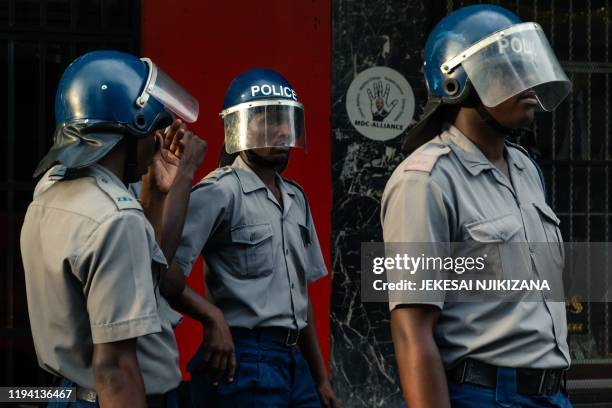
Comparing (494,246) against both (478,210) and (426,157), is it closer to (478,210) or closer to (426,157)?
(478,210)

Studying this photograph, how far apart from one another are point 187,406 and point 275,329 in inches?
56.7

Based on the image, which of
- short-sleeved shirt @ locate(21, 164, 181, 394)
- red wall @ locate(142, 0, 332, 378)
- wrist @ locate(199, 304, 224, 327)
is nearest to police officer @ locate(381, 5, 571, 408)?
short-sleeved shirt @ locate(21, 164, 181, 394)

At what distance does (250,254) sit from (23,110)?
206 centimetres

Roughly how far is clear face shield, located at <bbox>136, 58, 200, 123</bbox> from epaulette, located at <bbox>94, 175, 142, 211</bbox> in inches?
10.8

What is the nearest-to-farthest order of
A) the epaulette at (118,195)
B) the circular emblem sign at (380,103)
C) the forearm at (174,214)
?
the epaulette at (118,195)
the forearm at (174,214)
the circular emblem sign at (380,103)

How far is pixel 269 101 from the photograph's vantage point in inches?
173

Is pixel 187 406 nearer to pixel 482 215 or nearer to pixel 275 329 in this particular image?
pixel 275 329

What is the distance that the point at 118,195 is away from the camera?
8.68ft

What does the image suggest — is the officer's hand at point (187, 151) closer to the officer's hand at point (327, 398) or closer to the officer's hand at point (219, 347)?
the officer's hand at point (219, 347)

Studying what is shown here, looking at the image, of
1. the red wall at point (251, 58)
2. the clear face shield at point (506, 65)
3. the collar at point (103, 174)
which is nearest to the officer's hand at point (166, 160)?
the collar at point (103, 174)

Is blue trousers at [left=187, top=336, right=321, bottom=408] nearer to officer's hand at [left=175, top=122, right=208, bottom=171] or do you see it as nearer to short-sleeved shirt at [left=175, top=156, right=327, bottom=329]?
short-sleeved shirt at [left=175, top=156, right=327, bottom=329]

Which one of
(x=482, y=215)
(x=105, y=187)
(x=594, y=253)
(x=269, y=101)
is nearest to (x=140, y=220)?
(x=105, y=187)

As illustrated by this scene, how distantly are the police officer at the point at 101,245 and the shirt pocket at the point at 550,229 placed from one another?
3.31ft

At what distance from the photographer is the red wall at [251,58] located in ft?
18.4
